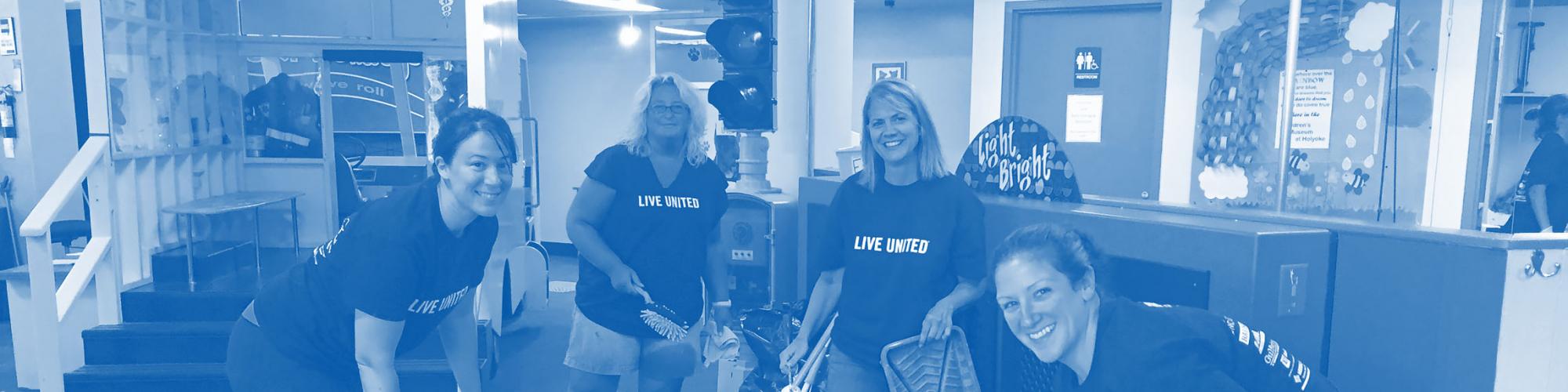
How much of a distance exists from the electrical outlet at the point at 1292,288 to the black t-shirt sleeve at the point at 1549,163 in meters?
3.05

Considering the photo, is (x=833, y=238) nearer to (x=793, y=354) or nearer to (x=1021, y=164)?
(x=793, y=354)

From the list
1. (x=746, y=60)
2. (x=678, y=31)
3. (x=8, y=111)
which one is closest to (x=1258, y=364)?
(x=746, y=60)

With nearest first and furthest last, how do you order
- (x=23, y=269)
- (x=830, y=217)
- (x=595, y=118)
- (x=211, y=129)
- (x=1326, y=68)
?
(x=830, y=217) → (x=23, y=269) → (x=1326, y=68) → (x=211, y=129) → (x=595, y=118)

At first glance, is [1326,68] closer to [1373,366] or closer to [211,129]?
[1373,366]

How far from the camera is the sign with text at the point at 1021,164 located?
9.04 feet

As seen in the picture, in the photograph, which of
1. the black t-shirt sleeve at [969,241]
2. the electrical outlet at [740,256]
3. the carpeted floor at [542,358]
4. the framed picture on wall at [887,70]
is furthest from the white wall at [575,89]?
the black t-shirt sleeve at [969,241]

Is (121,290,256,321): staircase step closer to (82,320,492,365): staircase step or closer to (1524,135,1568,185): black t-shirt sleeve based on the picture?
(82,320,492,365): staircase step

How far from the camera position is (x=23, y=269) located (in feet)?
16.3

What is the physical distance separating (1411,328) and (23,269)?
6005 millimetres

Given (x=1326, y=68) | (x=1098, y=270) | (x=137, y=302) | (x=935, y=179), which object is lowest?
(x=137, y=302)

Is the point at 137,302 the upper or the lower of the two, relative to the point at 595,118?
lower

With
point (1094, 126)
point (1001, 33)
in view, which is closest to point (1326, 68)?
point (1094, 126)

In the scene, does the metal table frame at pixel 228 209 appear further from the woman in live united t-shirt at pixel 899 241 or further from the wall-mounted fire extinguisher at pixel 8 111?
the woman in live united t-shirt at pixel 899 241

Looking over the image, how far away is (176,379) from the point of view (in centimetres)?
466
